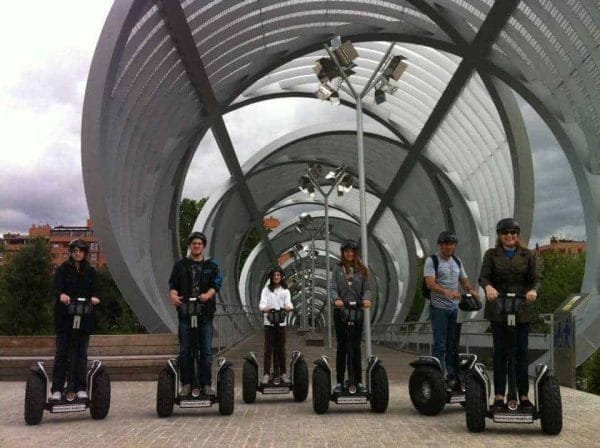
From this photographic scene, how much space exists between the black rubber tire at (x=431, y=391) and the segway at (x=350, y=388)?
0.31 metres

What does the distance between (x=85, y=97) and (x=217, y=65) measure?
876cm

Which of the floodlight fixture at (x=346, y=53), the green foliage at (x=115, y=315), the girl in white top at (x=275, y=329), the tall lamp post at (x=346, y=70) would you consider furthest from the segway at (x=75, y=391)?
the green foliage at (x=115, y=315)

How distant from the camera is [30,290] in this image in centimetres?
4772

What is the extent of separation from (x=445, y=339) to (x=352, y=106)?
2369 cm

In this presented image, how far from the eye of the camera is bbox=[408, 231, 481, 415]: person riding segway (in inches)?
280

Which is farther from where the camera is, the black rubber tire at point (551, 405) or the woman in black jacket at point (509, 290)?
the woman in black jacket at point (509, 290)

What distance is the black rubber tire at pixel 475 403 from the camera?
5.94 m

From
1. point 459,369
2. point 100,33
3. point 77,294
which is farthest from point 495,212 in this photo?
point 77,294

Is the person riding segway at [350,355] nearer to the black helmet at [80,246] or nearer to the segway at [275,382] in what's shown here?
the segway at [275,382]

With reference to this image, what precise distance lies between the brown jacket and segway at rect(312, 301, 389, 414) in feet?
5.21

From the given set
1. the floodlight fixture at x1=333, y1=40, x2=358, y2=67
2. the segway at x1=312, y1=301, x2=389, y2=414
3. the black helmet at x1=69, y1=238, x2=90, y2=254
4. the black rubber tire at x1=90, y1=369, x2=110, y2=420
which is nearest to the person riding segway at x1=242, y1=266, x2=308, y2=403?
the segway at x1=312, y1=301, x2=389, y2=414

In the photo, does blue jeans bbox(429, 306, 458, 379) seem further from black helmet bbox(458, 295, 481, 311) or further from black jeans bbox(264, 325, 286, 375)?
black jeans bbox(264, 325, 286, 375)

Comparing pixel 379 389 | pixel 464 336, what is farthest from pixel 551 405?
pixel 464 336

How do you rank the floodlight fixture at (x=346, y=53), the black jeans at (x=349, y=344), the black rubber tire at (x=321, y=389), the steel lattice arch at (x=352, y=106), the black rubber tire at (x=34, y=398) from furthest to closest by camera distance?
the steel lattice arch at (x=352, y=106) < the floodlight fixture at (x=346, y=53) < the black jeans at (x=349, y=344) < the black rubber tire at (x=321, y=389) < the black rubber tire at (x=34, y=398)
